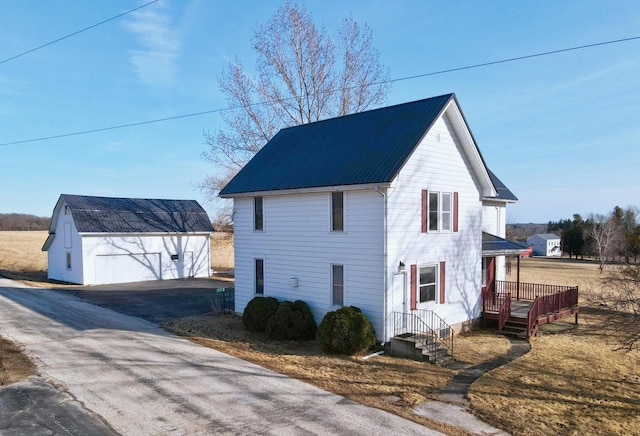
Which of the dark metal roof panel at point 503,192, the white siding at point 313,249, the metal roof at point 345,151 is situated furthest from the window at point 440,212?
the dark metal roof panel at point 503,192

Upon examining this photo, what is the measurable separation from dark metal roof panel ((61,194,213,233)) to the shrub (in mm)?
20944

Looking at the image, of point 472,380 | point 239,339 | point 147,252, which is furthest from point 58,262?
point 472,380

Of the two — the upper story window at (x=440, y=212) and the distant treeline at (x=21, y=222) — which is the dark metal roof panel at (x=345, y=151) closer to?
the upper story window at (x=440, y=212)

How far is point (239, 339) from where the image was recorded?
51.7 ft

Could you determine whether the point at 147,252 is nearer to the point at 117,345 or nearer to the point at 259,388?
the point at 117,345

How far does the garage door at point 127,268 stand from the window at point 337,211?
75.3ft

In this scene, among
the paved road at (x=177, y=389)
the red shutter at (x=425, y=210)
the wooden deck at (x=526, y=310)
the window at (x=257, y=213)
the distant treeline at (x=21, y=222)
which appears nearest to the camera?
the paved road at (x=177, y=389)

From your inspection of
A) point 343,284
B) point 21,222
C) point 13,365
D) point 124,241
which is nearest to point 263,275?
point 343,284

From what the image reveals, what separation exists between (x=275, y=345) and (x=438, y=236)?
7120mm

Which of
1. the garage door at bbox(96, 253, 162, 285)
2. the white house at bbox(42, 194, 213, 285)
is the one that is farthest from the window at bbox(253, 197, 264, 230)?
the garage door at bbox(96, 253, 162, 285)

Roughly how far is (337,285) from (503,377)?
6007 millimetres

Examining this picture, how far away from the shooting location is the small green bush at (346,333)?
13625mm

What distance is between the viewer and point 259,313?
16547mm

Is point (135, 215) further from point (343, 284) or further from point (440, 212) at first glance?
point (440, 212)
